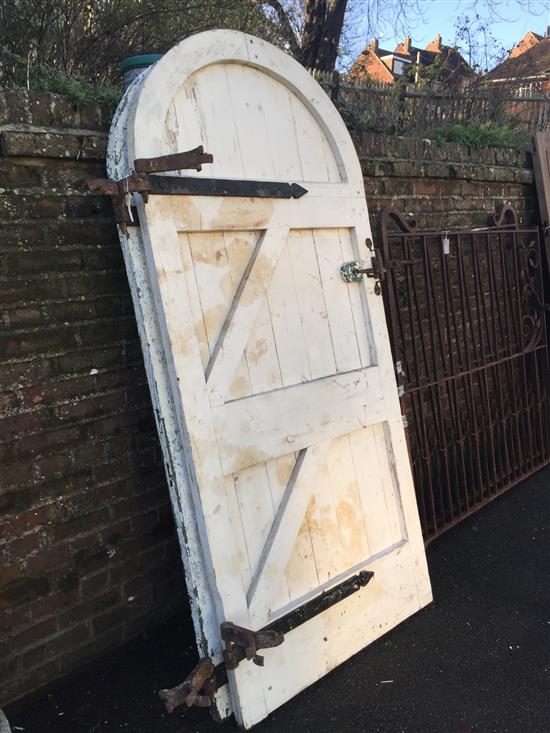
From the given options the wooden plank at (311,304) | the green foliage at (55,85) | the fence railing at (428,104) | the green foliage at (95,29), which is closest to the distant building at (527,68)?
the fence railing at (428,104)

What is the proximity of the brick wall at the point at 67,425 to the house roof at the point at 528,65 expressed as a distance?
6.37 metres

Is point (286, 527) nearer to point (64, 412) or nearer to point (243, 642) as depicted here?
point (243, 642)

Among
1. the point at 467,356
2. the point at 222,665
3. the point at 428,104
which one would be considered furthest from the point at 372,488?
the point at 428,104

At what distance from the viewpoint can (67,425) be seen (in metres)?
2.26

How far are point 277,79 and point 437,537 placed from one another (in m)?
2.63

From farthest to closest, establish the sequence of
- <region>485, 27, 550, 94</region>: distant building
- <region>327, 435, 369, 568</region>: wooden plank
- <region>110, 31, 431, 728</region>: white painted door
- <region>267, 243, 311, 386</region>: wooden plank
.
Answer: <region>485, 27, 550, 94</region>: distant building → <region>327, 435, 369, 568</region>: wooden plank → <region>267, 243, 311, 386</region>: wooden plank → <region>110, 31, 431, 728</region>: white painted door

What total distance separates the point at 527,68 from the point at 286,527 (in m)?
10.3

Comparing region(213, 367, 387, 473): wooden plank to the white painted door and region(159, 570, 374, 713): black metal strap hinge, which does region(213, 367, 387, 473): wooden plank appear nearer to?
the white painted door

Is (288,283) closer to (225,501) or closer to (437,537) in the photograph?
(225,501)

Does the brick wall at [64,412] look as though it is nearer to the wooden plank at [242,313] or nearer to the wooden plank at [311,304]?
the wooden plank at [242,313]

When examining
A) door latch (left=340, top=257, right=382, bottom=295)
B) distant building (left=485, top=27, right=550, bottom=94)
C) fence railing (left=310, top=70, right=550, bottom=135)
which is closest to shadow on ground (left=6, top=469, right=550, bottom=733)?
door latch (left=340, top=257, right=382, bottom=295)

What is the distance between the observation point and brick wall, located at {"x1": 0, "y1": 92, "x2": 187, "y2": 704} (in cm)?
209

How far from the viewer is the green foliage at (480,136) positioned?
163 inches

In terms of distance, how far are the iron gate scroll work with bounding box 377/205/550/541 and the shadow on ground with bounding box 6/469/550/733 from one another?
68 centimetres
